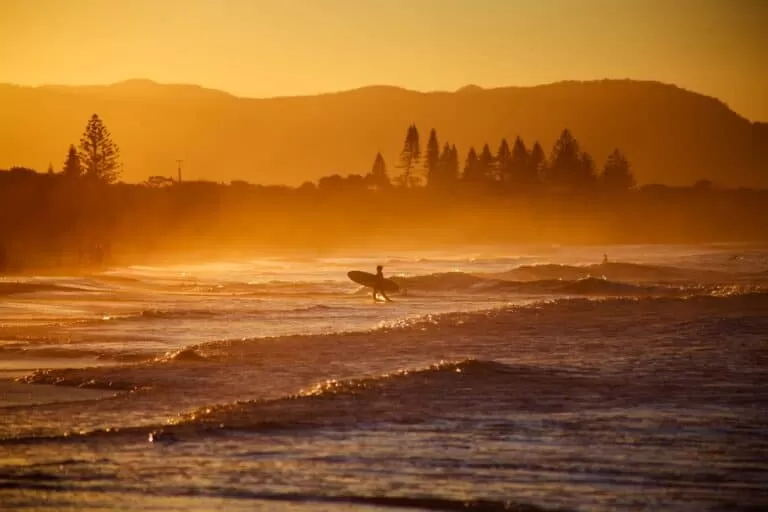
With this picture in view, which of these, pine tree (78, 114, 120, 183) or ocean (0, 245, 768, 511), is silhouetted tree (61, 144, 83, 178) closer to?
pine tree (78, 114, 120, 183)

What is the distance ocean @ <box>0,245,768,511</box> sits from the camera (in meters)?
11.5

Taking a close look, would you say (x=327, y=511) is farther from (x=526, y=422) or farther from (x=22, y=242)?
(x=22, y=242)

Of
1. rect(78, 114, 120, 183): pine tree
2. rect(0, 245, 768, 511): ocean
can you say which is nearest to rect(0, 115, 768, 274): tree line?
rect(78, 114, 120, 183): pine tree

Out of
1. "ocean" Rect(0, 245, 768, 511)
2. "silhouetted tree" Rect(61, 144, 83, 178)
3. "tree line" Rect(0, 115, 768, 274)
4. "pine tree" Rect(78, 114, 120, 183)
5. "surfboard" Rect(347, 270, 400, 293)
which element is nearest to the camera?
"ocean" Rect(0, 245, 768, 511)

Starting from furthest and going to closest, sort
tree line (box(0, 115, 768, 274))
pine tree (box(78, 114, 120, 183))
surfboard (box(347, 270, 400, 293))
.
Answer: pine tree (box(78, 114, 120, 183)) → tree line (box(0, 115, 768, 274)) → surfboard (box(347, 270, 400, 293))

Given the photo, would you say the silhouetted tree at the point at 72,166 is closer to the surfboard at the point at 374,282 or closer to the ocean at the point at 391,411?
the surfboard at the point at 374,282

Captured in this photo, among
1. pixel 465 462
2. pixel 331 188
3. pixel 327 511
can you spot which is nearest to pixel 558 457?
pixel 465 462

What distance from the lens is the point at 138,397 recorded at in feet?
54.7

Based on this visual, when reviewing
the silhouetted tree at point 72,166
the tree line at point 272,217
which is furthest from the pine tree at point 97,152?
the silhouetted tree at point 72,166

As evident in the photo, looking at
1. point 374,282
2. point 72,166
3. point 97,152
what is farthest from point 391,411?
point 97,152

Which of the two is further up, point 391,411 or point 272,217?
point 272,217

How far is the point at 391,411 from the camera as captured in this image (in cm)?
1543

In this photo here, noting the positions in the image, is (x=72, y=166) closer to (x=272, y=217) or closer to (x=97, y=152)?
(x=97, y=152)

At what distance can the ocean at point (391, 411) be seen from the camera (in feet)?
37.7
